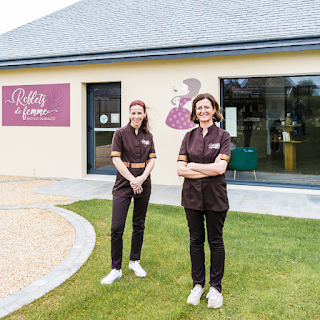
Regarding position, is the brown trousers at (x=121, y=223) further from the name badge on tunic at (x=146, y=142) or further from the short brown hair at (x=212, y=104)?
the short brown hair at (x=212, y=104)

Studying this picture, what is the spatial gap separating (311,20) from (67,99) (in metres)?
6.97

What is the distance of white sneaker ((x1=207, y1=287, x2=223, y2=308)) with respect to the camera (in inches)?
130

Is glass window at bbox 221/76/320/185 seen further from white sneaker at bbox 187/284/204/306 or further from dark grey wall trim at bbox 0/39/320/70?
white sneaker at bbox 187/284/204/306

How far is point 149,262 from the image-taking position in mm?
4383

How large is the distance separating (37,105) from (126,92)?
Answer: 2.94m

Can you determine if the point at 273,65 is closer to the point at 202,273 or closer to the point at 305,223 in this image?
the point at 305,223

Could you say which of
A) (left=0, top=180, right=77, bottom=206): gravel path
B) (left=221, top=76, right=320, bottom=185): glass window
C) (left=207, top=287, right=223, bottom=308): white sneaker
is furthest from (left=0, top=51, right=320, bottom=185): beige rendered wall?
(left=207, top=287, right=223, bottom=308): white sneaker

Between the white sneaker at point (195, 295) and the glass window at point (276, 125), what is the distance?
6.17 metres

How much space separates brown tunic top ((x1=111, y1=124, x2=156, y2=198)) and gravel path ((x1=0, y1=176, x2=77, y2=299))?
1446 millimetres

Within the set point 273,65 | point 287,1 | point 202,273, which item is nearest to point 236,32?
point 273,65

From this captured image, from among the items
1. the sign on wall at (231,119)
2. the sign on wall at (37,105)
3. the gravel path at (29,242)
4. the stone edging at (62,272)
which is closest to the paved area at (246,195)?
the gravel path at (29,242)

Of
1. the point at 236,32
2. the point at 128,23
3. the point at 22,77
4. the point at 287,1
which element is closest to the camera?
the point at 236,32

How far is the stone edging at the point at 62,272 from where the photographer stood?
3385 mm

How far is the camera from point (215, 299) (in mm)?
3307
